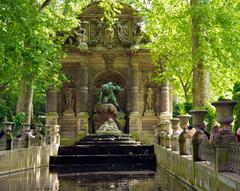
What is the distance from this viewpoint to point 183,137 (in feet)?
47.2

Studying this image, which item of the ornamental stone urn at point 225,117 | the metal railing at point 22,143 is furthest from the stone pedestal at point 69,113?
the ornamental stone urn at point 225,117

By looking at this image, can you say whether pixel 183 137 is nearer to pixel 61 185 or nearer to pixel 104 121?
pixel 61 185

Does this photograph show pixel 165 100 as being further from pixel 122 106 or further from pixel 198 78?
pixel 198 78

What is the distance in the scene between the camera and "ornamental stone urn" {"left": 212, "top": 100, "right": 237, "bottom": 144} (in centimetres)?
884

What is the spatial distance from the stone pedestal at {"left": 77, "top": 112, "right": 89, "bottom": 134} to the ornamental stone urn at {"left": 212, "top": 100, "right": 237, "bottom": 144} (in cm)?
2081

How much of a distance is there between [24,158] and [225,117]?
10.8 meters

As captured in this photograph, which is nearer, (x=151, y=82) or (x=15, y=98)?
(x=151, y=82)

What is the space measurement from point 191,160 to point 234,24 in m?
7.84

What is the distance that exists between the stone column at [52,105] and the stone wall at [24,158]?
6.57m

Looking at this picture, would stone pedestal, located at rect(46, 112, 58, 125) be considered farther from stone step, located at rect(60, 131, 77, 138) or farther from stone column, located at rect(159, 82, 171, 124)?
stone column, located at rect(159, 82, 171, 124)

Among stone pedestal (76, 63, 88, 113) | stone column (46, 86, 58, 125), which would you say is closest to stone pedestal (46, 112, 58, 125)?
stone column (46, 86, 58, 125)

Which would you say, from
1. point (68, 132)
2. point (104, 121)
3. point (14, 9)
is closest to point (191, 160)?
point (14, 9)

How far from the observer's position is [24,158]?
18016 millimetres

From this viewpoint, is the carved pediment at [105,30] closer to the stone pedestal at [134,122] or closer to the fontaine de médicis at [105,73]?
the fontaine de médicis at [105,73]
